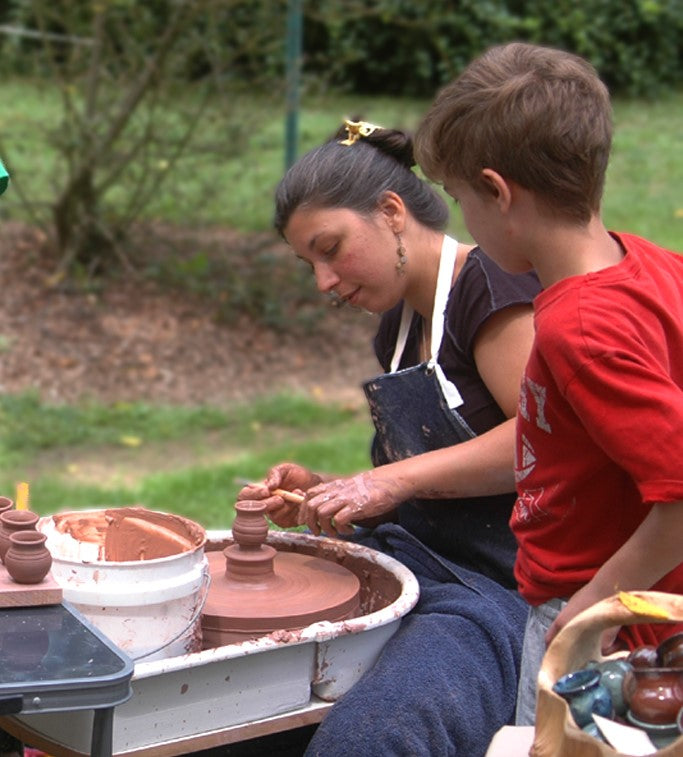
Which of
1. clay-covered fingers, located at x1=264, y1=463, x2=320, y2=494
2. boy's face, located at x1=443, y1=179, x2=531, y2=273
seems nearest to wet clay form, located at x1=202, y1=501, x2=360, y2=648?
clay-covered fingers, located at x1=264, y1=463, x2=320, y2=494

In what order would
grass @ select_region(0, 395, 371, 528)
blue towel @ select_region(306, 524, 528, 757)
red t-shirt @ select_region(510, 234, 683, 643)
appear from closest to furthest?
1. red t-shirt @ select_region(510, 234, 683, 643)
2. blue towel @ select_region(306, 524, 528, 757)
3. grass @ select_region(0, 395, 371, 528)

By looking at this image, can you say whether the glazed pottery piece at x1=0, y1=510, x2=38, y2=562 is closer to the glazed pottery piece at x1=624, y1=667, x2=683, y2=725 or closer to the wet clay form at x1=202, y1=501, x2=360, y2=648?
the wet clay form at x1=202, y1=501, x2=360, y2=648

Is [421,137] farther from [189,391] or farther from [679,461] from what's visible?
[189,391]

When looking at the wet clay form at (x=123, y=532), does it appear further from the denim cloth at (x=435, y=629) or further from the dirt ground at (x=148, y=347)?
the dirt ground at (x=148, y=347)

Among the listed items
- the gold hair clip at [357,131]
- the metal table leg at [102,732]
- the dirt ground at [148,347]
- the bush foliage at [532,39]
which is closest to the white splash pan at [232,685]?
the metal table leg at [102,732]

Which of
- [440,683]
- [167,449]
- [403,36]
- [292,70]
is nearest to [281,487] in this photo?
[440,683]

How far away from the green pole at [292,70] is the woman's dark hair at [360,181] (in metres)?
4.19

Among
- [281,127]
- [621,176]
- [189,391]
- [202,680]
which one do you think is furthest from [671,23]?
[202,680]

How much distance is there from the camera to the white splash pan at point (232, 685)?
208 cm

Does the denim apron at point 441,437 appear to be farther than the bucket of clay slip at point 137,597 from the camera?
Yes

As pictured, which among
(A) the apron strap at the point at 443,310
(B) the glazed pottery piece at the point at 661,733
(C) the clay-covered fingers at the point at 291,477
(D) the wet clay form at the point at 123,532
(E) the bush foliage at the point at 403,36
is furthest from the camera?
(E) the bush foliage at the point at 403,36

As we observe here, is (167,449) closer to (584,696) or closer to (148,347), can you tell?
(148,347)

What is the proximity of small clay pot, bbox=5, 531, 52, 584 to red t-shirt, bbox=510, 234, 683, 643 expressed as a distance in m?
0.73

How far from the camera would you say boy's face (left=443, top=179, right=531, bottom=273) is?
6.40 feet
